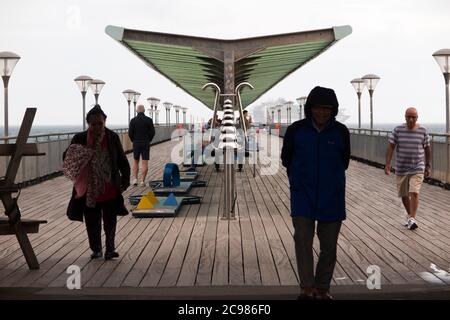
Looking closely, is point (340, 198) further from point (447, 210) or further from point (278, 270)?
point (447, 210)

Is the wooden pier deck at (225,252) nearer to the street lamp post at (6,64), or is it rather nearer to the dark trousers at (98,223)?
the dark trousers at (98,223)

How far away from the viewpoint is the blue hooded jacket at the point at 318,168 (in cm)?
532

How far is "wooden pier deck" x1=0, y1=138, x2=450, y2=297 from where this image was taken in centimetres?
624

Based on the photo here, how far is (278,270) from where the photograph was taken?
6797 millimetres

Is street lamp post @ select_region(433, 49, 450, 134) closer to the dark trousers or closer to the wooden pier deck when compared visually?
the wooden pier deck

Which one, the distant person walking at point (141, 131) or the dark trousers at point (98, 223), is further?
the distant person walking at point (141, 131)

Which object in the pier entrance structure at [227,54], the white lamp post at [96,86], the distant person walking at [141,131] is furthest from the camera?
the white lamp post at [96,86]

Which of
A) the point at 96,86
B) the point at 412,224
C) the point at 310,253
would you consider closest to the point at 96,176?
the point at 310,253

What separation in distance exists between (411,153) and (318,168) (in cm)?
402

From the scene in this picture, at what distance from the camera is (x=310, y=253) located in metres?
5.40

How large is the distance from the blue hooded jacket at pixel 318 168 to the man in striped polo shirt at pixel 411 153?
148 inches

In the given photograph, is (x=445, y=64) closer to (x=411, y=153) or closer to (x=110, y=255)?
(x=411, y=153)

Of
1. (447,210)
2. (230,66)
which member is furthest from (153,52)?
(447,210)

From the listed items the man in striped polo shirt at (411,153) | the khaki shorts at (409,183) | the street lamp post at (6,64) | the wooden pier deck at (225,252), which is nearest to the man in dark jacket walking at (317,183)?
the wooden pier deck at (225,252)
